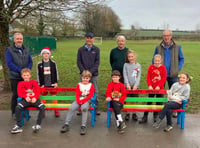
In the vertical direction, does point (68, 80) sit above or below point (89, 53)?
below

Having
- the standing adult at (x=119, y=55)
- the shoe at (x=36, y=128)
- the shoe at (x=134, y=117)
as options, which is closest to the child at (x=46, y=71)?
the shoe at (x=36, y=128)

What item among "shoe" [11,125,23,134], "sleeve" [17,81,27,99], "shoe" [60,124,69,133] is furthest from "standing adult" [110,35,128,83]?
"shoe" [11,125,23,134]

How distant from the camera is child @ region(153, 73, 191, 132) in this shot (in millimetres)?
4496

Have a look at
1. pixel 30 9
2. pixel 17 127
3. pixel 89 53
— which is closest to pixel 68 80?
pixel 30 9

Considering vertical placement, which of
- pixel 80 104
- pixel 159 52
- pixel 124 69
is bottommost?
pixel 80 104

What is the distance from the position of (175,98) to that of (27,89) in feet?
9.81

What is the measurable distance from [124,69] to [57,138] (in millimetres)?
1999


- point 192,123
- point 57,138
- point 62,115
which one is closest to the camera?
point 57,138

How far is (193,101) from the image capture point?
6445 millimetres

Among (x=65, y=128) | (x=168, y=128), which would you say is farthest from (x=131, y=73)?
(x=65, y=128)

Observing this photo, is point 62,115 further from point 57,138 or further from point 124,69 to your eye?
point 124,69

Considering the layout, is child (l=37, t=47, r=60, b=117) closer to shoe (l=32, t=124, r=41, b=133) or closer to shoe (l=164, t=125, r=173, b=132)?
shoe (l=32, t=124, r=41, b=133)

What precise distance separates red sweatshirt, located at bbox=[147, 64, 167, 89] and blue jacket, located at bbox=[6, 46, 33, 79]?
2706 millimetres

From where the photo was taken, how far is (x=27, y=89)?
4.59 meters
